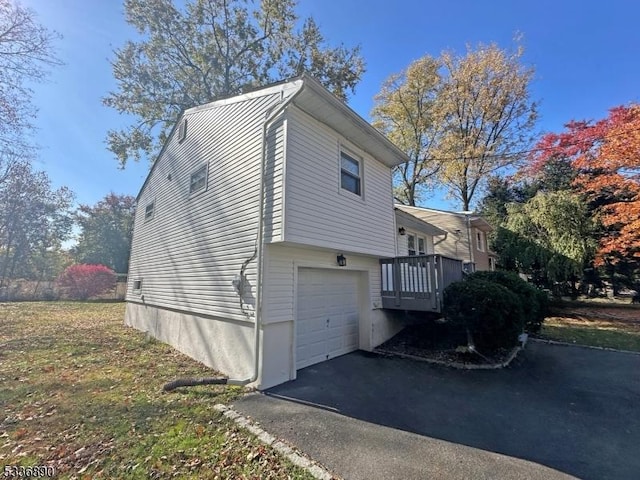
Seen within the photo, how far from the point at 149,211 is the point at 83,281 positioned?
14.2 m

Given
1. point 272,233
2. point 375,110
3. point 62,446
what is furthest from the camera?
point 375,110

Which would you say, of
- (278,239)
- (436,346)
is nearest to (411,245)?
(436,346)

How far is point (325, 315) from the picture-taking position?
23.0ft

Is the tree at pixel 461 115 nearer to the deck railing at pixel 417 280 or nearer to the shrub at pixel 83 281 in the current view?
the deck railing at pixel 417 280

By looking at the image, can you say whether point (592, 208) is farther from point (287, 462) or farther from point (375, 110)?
point (287, 462)

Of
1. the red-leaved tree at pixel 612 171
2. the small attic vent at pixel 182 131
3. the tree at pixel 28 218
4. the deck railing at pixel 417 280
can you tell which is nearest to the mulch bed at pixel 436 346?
the deck railing at pixel 417 280

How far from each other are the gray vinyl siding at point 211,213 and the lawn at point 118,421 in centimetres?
166

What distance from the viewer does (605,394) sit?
499 cm

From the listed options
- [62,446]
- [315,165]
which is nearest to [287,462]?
[62,446]

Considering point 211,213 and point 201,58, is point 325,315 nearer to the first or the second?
point 211,213

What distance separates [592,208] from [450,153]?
8.34m

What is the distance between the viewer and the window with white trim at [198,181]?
7807 mm

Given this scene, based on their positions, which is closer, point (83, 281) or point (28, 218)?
point (83, 281)

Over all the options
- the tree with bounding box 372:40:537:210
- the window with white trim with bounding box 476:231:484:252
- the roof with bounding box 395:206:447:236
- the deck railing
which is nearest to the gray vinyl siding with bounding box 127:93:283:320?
the deck railing
